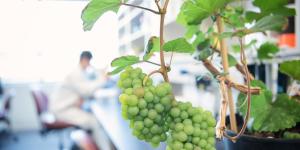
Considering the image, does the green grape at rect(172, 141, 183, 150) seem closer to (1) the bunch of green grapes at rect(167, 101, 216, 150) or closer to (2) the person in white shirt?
(1) the bunch of green grapes at rect(167, 101, 216, 150)

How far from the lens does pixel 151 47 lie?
14.1 inches

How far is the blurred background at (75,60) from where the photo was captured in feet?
2.98

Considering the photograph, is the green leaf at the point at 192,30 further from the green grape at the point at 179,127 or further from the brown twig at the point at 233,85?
the green grape at the point at 179,127

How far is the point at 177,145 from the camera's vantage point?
11.4 inches

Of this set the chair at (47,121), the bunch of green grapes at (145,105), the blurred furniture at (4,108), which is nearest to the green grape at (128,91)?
the bunch of green grapes at (145,105)

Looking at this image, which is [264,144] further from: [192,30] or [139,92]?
[192,30]

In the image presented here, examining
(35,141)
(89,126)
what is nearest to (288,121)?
(89,126)

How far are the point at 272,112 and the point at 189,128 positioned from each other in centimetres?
23

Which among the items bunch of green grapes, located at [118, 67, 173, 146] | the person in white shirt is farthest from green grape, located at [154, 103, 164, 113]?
the person in white shirt

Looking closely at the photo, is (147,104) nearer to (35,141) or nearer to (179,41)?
(179,41)

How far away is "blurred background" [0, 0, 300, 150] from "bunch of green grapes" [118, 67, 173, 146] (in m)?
0.07

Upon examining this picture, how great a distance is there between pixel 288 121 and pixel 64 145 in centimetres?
365

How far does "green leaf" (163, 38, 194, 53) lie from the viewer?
335mm

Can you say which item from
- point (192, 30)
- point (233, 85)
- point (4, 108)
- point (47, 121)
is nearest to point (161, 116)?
point (233, 85)
